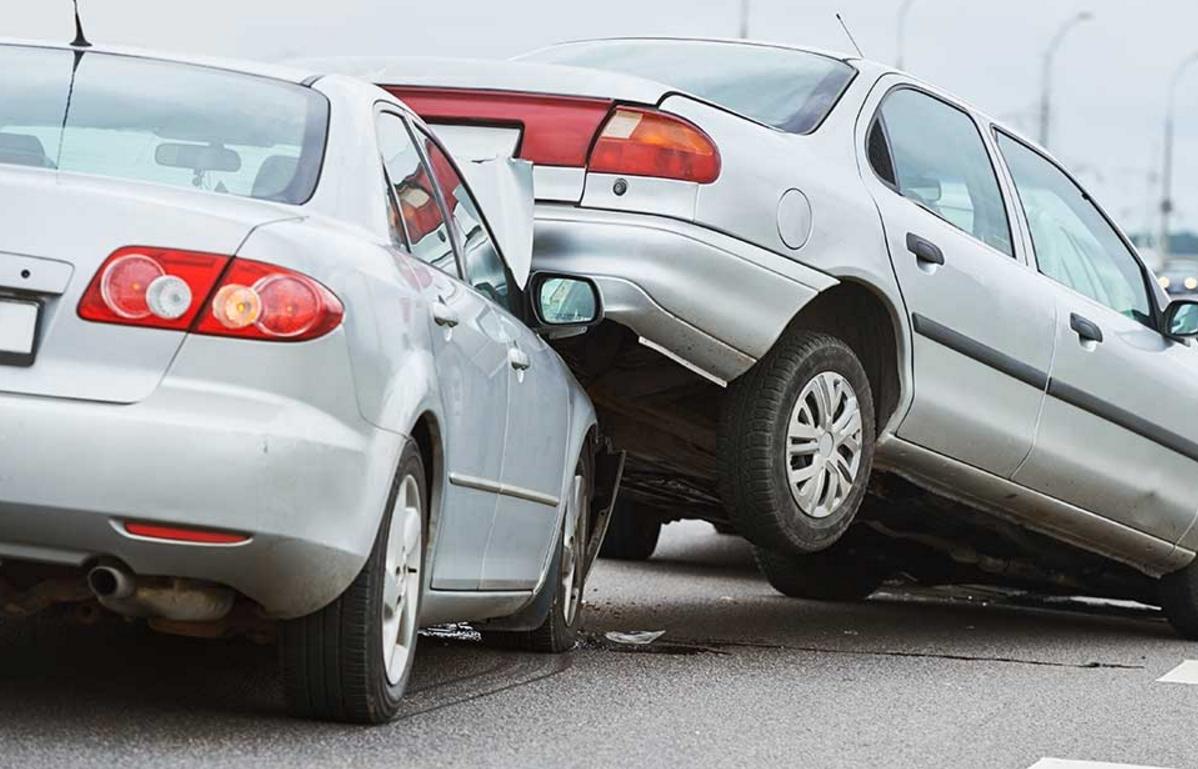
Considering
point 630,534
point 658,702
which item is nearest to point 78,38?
point 658,702

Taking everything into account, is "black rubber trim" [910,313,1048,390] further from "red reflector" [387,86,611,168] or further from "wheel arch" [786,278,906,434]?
"red reflector" [387,86,611,168]

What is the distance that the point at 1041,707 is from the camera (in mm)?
7086

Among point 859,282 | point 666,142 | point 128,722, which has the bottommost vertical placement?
point 128,722

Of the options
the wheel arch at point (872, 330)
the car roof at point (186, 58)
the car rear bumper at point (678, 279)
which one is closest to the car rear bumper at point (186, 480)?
the car roof at point (186, 58)

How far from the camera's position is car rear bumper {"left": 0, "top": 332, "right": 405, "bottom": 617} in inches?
189

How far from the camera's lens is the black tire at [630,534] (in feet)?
40.2

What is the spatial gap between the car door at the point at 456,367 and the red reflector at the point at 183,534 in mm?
876

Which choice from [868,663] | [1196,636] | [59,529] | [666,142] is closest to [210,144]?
[59,529]

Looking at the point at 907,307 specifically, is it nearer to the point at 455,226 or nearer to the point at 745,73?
the point at 745,73

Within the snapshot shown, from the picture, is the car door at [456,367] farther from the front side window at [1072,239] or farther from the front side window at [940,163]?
the front side window at [1072,239]

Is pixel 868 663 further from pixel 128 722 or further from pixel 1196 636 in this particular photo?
pixel 128 722

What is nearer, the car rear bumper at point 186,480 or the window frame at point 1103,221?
the car rear bumper at point 186,480

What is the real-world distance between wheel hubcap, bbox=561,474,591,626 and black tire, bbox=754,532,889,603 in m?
2.87

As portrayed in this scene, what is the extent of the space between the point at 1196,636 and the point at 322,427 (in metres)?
5.94
